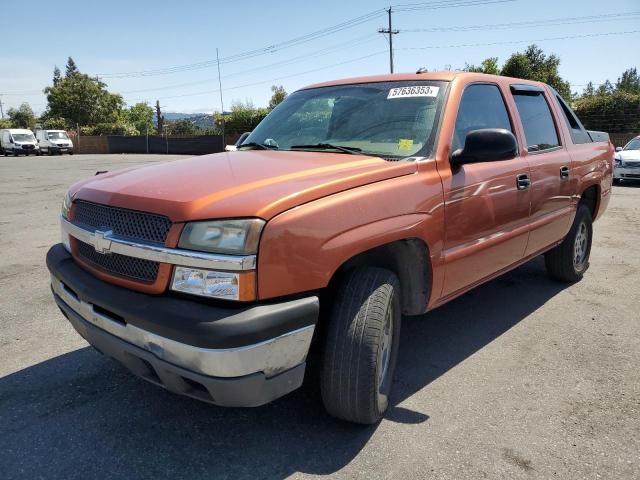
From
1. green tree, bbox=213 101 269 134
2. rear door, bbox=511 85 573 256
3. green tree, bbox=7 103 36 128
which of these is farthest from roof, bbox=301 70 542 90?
green tree, bbox=7 103 36 128

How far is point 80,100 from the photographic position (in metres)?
64.8

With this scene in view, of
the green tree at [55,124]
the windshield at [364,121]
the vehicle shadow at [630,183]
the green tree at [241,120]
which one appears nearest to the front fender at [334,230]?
the windshield at [364,121]

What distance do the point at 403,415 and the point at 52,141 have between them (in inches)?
1668

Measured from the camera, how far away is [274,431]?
2580mm

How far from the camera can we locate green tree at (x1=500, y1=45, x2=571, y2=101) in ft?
103

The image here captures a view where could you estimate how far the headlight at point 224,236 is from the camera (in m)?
2.00

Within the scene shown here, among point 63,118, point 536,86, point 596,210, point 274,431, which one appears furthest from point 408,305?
point 63,118

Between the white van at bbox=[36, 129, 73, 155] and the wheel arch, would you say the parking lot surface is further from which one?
the white van at bbox=[36, 129, 73, 155]

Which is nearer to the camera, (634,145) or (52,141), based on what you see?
(634,145)

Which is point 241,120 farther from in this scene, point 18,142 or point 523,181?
point 523,181

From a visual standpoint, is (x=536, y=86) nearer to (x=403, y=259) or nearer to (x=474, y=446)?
(x=403, y=259)

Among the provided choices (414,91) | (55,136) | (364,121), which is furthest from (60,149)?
(414,91)

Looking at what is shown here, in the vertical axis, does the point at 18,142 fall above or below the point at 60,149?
above

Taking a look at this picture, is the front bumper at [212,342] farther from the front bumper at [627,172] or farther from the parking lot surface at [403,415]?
the front bumper at [627,172]
